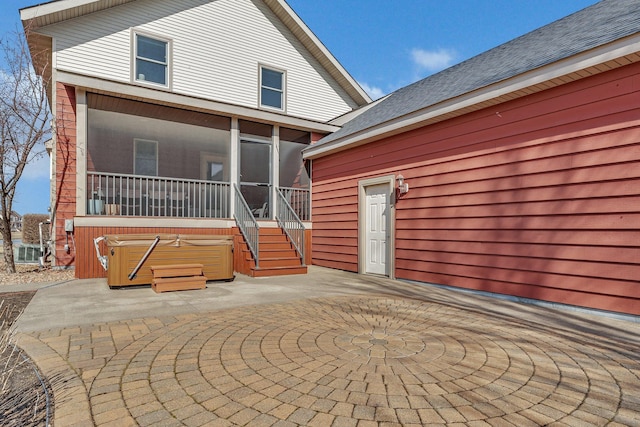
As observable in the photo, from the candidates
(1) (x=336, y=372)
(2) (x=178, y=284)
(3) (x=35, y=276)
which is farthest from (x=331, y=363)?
(3) (x=35, y=276)

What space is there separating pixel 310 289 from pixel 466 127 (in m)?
3.85

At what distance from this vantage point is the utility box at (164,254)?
5.58m

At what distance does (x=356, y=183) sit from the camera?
26.3 ft

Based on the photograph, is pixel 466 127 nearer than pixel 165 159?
Yes

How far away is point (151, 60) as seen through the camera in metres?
8.14

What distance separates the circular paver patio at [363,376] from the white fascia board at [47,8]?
273 inches

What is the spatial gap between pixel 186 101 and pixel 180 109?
0.56 meters

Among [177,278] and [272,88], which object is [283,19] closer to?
[272,88]

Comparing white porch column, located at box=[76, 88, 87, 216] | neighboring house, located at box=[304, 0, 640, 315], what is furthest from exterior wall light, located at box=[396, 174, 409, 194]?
white porch column, located at box=[76, 88, 87, 216]

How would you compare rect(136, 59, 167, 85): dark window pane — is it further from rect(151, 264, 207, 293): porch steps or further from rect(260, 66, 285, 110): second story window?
rect(151, 264, 207, 293): porch steps

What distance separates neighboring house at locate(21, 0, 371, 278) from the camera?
702 cm

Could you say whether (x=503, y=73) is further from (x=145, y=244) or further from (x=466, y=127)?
(x=145, y=244)

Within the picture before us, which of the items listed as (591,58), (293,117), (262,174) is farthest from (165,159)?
(591,58)

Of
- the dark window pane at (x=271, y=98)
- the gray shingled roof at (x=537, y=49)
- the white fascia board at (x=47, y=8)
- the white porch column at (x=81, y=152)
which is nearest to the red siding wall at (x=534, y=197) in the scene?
the gray shingled roof at (x=537, y=49)
